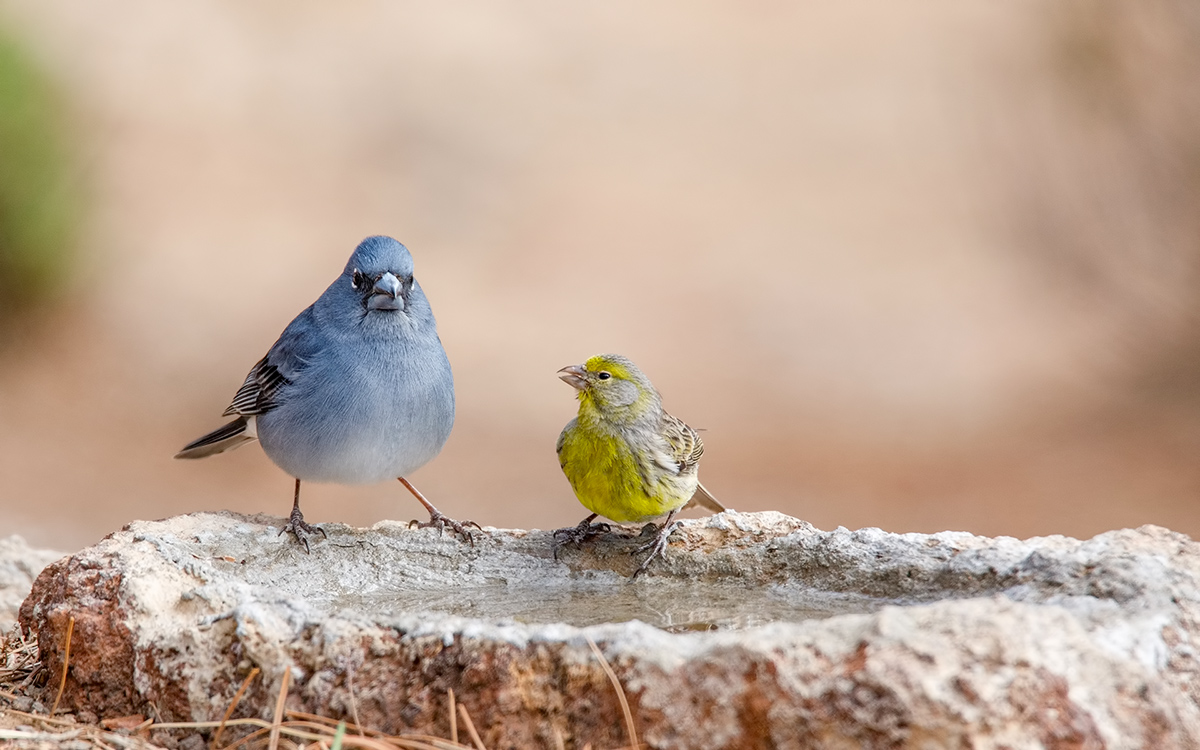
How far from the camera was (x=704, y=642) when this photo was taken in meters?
2.91

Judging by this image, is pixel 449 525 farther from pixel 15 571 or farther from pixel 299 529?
pixel 15 571

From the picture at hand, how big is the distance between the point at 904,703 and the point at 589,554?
1993 mm

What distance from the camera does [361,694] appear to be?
3.13 m

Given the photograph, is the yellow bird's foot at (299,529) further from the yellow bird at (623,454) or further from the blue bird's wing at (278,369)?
the yellow bird at (623,454)

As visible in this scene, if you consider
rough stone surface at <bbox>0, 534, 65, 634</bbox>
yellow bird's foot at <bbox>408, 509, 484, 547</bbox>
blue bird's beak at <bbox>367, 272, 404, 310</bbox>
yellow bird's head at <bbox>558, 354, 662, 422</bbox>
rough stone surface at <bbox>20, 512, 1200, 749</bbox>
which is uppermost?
blue bird's beak at <bbox>367, 272, 404, 310</bbox>

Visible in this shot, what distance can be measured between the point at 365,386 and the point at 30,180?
8841 mm

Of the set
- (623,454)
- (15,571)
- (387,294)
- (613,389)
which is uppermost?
(387,294)

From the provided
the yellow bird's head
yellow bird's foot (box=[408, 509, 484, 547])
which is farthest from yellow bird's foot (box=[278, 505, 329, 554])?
the yellow bird's head

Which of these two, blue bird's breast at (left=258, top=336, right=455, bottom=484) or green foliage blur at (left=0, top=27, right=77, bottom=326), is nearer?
blue bird's breast at (left=258, top=336, right=455, bottom=484)

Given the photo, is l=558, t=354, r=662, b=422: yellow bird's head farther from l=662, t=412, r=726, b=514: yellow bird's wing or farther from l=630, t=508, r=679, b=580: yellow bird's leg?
l=630, t=508, r=679, b=580: yellow bird's leg

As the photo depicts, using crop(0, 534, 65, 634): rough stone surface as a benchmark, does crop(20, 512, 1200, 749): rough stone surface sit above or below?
below

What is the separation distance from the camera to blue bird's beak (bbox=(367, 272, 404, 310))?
179 inches

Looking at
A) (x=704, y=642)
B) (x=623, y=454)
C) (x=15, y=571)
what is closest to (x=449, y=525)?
(x=623, y=454)

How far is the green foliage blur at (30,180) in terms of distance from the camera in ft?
37.2
